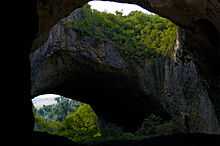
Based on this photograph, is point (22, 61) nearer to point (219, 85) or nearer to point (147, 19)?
point (219, 85)

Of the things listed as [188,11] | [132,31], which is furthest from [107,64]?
[188,11]

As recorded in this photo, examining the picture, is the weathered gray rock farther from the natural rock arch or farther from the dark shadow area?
the dark shadow area

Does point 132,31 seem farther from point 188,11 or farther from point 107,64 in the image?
point 188,11

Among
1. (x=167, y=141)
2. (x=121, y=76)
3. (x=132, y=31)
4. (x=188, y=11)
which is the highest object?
(x=132, y=31)

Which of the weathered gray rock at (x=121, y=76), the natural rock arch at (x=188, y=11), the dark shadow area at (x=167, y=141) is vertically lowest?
the dark shadow area at (x=167, y=141)

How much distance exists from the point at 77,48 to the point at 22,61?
360 inches

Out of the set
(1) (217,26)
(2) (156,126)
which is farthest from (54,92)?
(1) (217,26)

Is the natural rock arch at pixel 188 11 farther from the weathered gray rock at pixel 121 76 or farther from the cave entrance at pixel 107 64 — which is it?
the cave entrance at pixel 107 64

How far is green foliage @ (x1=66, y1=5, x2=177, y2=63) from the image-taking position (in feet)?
44.5

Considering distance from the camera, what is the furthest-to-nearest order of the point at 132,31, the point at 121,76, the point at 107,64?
the point at 132,31 → the point at 121,76 → the point at 107,64

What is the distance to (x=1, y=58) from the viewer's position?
347cm

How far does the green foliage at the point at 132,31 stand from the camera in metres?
13.6

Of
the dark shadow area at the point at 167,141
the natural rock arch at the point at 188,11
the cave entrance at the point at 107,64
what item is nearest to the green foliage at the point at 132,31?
the cave entrance at the point at 107,64

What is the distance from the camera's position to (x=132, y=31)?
1532cm
